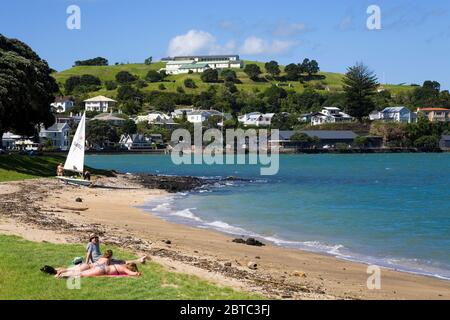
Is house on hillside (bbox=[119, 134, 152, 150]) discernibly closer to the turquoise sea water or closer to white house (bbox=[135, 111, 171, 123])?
white house (bbox=[135, 111, 171, 123])

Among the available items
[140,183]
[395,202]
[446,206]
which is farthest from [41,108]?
A: [446,206]

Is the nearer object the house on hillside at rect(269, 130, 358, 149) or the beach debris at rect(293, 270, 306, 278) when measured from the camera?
the beach debris at rect(293, 270, 306, 278)

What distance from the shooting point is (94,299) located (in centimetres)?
1239

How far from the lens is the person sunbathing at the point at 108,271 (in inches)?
563

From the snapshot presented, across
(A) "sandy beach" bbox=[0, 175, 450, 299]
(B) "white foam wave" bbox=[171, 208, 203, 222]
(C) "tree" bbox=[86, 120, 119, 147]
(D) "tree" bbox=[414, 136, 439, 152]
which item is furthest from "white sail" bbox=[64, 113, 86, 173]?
(D) "tree" bbox=[414, 136, 439, 152]

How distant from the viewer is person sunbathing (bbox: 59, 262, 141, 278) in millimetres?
14288

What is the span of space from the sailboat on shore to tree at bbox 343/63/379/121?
500ft

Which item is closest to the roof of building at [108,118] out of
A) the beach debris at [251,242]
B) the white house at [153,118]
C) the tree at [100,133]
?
the white house at [153,118]

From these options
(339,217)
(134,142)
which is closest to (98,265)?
(339,217)

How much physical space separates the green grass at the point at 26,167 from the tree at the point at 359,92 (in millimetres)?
142092

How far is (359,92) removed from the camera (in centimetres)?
19312

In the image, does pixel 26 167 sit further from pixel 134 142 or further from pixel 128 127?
pixel 128 127

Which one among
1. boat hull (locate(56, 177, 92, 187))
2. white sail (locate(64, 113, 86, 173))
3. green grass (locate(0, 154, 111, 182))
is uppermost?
white sail (locate(64, 113, 86, 173))

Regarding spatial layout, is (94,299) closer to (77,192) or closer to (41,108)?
(77,192)
